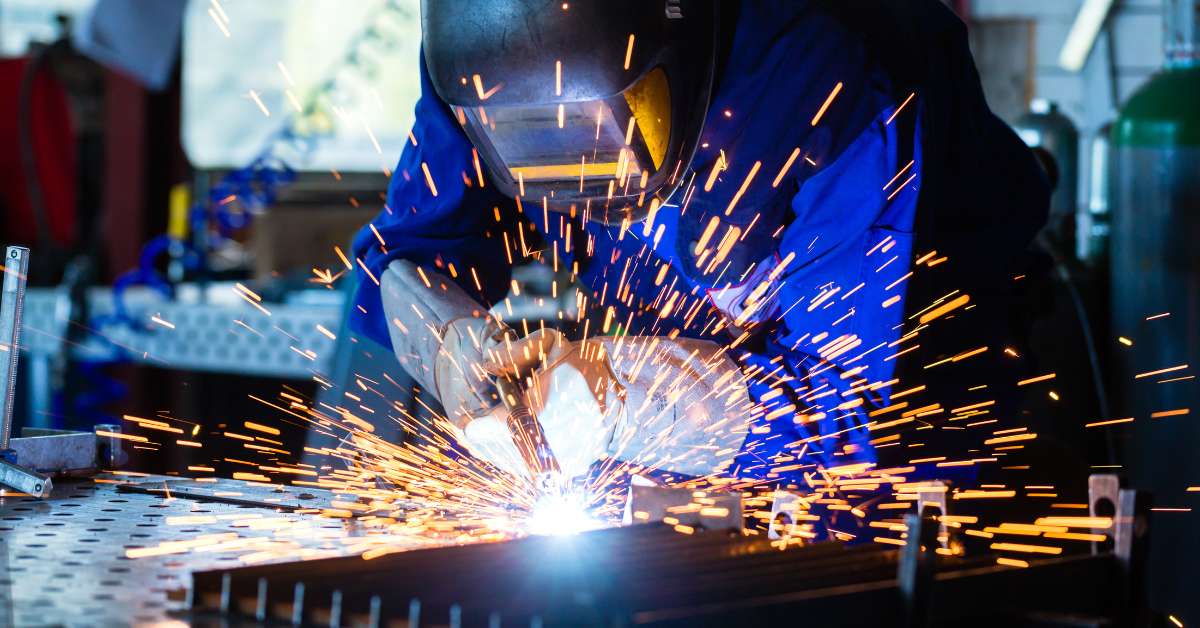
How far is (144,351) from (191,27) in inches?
108

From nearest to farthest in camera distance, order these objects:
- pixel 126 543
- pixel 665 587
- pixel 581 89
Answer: pixel 665 587 → pixel 126 543 → pixel 581 89

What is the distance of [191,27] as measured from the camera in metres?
6.20

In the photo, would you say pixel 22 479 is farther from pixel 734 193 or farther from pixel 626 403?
pixel 734 193

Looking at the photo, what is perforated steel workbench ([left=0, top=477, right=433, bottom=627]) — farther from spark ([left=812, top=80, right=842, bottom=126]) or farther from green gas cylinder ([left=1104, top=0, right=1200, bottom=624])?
green gas cylinder ([left=1104, top=0, right=1200, bottom=624])

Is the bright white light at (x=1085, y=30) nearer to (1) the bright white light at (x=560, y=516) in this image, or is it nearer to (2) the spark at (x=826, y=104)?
(2) the spark at (x=826, y=104)

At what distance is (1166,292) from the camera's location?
9.14 feet

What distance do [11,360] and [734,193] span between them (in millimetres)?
970

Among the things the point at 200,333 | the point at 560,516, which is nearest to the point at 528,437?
the point at 560,516

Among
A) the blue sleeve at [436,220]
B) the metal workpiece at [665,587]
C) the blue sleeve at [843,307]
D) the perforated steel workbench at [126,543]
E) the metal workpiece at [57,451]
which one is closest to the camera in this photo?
the metal workpiece at [665,587]

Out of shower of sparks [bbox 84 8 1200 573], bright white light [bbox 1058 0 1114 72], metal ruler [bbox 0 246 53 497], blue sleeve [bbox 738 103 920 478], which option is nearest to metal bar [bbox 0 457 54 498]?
metal ruler [bbox 0 246 53 497]

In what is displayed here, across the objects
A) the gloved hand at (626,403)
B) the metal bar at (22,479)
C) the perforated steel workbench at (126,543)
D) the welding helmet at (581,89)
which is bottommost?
the perforated steel workbench at (126,543)

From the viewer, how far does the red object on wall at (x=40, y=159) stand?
17.3 feet

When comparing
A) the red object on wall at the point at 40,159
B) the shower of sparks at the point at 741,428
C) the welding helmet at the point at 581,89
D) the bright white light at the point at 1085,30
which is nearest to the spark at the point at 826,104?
the shower of sparks at the point at 741,428

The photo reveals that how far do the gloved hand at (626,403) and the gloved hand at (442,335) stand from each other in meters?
0.03
